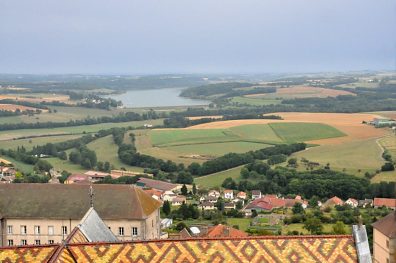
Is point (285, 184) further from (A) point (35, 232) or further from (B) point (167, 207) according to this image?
(A) point (35, 232)

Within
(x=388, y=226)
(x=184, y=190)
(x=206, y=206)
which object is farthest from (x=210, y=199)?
(x=388, y=226)

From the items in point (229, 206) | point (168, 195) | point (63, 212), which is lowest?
point (229, 206)

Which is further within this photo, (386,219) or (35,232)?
(35,232)

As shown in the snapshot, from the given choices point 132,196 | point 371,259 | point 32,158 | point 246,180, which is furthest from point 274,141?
point 371,259

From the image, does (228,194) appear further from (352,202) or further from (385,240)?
(385,240)

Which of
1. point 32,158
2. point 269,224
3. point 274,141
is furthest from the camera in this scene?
point 274,141

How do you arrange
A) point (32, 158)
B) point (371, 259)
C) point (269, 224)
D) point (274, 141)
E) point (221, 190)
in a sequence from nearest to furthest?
point (371, 259) < point (269, 224) < point (221, 190) < point (32, 158) < point (274, 141)

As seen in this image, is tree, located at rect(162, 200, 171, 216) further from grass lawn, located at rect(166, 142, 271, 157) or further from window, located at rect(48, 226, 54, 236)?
grass lawn, located at rect(166, 142, 271, 157)
